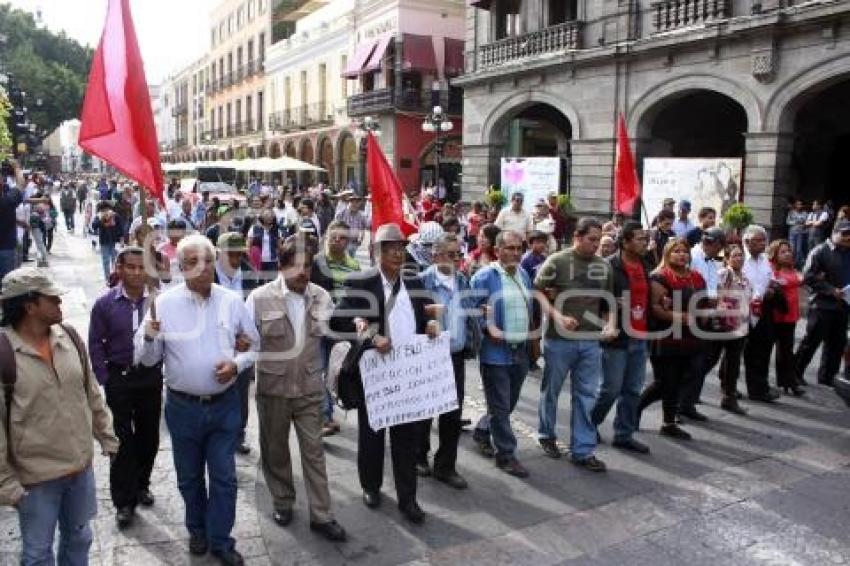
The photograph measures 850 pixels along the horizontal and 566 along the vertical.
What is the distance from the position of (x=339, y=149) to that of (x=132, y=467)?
107 ft

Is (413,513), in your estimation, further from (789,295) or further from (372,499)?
(789,295)

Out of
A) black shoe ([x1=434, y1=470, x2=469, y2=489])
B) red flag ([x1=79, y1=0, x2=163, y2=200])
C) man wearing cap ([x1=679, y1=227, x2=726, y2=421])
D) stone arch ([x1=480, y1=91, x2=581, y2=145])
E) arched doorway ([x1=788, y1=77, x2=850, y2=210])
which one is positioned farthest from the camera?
stone arch ([x1=480, y1=91, x2=581, y2=145])

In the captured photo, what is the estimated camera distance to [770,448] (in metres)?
5.77

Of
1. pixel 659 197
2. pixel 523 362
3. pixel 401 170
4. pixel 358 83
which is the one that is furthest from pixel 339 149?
pixel 523 362

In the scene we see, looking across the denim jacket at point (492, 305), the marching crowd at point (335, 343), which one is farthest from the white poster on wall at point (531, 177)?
the denim jacket at point (492, 305)

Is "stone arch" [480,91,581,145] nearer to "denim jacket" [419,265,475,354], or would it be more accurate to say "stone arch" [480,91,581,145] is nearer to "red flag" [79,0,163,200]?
"denim jacket" [419,265,475,354]

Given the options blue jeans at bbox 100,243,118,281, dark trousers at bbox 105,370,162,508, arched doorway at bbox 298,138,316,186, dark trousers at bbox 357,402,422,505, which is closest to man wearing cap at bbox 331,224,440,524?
dark trousers at bbox 357,402,422,505

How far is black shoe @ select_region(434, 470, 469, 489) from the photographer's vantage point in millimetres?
4910

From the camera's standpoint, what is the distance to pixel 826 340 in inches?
297

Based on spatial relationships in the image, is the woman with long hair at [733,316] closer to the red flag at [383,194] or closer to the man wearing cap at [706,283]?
the man wearing cap at [706,283]

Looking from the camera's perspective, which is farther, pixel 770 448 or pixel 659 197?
pixel 659 197

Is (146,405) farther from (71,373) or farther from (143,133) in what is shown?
(143,133)

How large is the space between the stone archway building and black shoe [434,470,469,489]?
440 inches

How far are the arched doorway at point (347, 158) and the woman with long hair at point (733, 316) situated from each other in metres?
29.4
